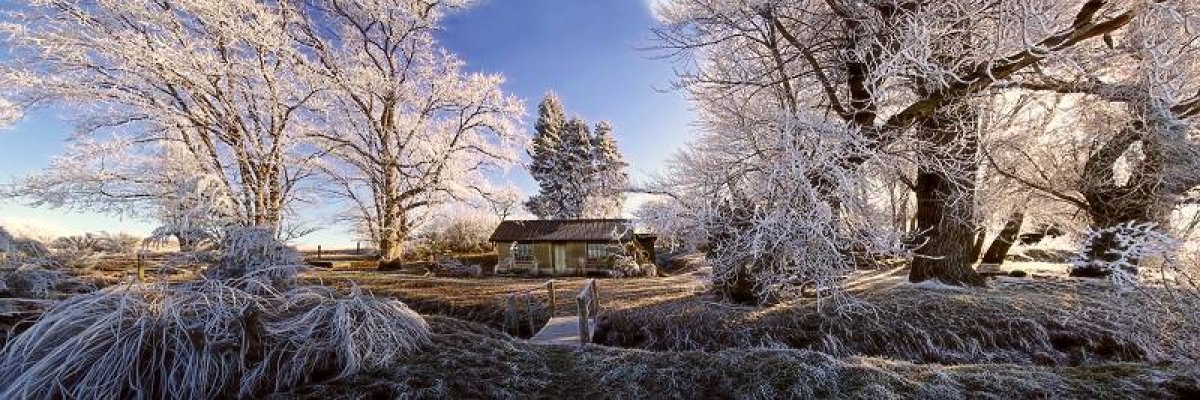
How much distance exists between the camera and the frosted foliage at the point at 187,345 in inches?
110

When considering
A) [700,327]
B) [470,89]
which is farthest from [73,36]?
[700,327]

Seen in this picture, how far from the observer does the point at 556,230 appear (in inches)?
710

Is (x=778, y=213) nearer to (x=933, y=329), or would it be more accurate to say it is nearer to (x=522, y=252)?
(x=933, y=329)

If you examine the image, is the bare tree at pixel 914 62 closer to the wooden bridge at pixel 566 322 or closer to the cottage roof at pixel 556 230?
the wooden bridge at pixel 566 322

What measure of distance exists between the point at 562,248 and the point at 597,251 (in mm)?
1226

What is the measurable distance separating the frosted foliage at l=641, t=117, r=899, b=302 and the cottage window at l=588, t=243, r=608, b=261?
9838 mm

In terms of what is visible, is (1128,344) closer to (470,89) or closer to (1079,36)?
(1079,36)

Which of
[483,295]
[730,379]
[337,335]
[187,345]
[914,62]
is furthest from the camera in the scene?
[483,295]

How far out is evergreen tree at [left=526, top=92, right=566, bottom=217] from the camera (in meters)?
26.7

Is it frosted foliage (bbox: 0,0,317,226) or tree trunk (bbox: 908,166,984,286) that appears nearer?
tree trunk (bbox: 908,166,984,286)

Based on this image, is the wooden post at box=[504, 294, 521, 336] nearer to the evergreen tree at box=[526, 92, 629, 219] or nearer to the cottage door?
the cottage door

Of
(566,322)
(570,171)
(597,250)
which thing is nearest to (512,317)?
(566,322)

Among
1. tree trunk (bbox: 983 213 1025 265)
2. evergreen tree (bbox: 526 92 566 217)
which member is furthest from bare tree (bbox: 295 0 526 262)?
tree trunk (bbox: 983 213 1025 265)

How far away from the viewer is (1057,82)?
659 cm
